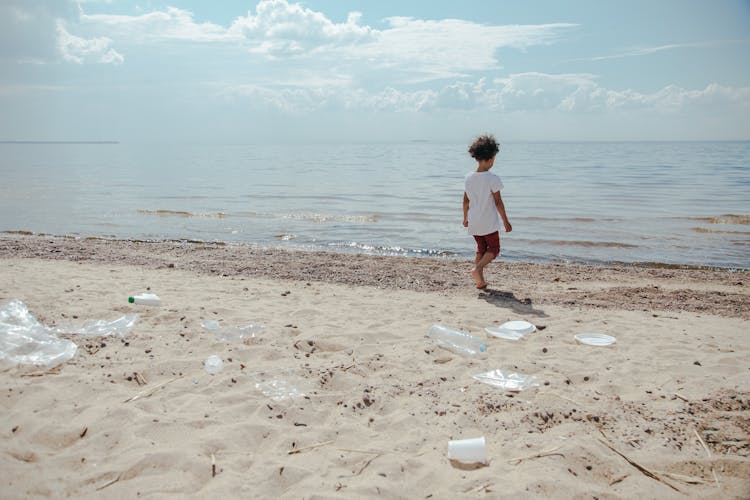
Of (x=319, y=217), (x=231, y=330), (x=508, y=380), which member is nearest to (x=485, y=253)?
(x=508, y=380)

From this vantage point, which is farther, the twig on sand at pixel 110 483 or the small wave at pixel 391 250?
the small wave at pixel 391 250

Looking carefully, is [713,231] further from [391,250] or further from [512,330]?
[512,330]

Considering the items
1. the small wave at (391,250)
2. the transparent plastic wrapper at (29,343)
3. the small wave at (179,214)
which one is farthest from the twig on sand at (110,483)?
the small wave at (179,214)

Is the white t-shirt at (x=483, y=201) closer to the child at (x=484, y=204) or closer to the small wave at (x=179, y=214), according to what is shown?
the child at (x=484, y=204)

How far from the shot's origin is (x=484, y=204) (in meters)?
6.67

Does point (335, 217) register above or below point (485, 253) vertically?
below

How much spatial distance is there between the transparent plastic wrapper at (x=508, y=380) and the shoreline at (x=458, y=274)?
233 centimetres

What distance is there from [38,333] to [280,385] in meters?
2.25

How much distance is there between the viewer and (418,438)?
3.01m

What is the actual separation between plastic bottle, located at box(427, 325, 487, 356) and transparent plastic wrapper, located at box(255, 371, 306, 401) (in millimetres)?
1369

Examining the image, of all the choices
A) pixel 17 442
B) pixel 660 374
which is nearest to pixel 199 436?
→ pixel 17 442

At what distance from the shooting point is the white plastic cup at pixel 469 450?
280 centimetres

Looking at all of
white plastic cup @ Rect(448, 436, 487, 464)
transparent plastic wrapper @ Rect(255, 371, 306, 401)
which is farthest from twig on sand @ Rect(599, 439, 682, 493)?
transparent plastic wrapper @ Rect(255, 371, 306, 401)

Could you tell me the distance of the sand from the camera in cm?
262
